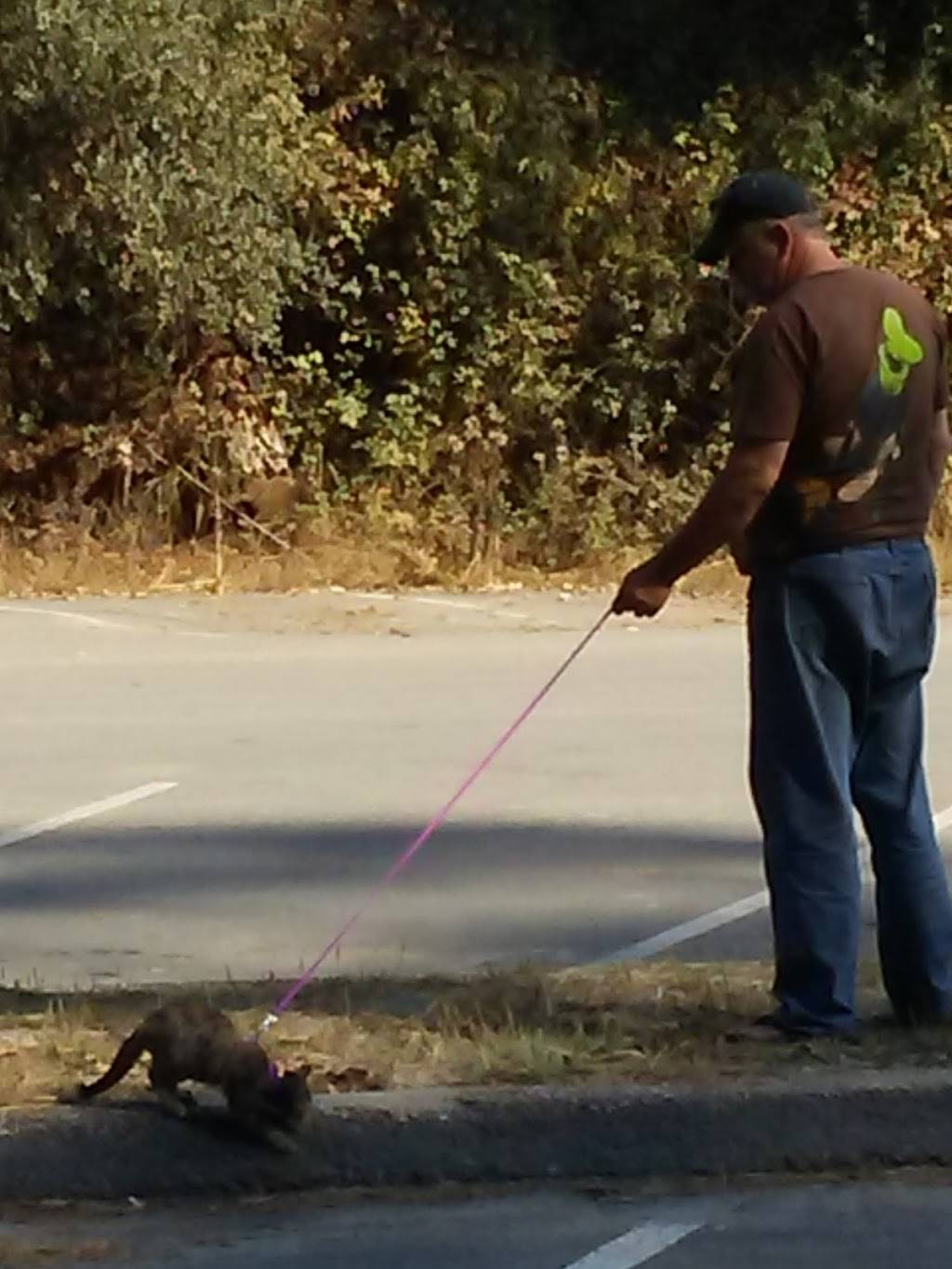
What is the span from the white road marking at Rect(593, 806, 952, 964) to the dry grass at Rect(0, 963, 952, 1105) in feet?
2.29

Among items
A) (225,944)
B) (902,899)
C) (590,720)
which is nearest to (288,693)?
(590,720)

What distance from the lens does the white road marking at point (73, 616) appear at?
1612cm

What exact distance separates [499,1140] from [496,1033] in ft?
1.90

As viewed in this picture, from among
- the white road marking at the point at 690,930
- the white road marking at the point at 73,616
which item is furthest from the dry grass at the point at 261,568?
the white road marking at the point at 690,930

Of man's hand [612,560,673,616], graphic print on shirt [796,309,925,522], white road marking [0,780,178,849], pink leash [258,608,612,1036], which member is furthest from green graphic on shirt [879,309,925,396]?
white road marking [0,780,178,849]

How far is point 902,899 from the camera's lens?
5.73 metres

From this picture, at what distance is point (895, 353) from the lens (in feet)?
17.9

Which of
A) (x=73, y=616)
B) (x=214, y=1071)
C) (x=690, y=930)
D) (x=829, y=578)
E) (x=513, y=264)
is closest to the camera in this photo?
(x=214, y=1071)

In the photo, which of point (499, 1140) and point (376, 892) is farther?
point (376, 892)

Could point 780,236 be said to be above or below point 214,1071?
above

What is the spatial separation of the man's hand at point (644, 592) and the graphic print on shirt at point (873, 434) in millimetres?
349

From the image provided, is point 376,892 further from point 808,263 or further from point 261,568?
point 261,568

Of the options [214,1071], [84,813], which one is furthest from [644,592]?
[84,813]

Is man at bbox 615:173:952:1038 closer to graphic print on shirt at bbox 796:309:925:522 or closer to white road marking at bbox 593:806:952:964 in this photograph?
graphic print on shirt at bbox 796:309:925:522
